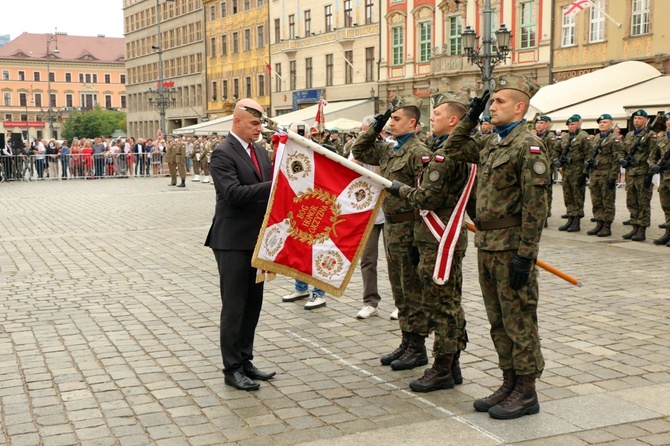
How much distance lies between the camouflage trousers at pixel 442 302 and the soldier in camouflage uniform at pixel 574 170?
32.5 feet

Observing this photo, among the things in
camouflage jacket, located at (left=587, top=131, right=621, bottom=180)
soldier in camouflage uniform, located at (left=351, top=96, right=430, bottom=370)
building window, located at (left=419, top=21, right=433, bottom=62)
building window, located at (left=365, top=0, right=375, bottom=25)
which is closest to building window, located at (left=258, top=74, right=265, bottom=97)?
building window, located at (left=365, top=0, right=375, bottom=25)

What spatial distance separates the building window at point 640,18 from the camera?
30859 millimetres

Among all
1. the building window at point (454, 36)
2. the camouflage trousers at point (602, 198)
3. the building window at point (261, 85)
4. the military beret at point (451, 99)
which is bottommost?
the camouflage trousers at point (602, 198)

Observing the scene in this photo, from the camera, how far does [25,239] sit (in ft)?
47.1

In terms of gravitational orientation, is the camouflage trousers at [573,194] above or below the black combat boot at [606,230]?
above

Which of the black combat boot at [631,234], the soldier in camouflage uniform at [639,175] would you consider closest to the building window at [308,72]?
the soldier in camouflage uniform at [639,175]

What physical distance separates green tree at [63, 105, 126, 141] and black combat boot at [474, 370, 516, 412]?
365 feet

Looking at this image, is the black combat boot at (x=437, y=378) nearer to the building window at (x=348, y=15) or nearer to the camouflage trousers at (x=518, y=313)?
the camouflage trousers at (x=518, y=313)

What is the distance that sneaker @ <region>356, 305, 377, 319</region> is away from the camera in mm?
8062

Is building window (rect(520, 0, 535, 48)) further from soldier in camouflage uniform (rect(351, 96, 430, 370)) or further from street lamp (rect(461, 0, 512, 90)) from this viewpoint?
soldier in camouflage uniform (rect(351, 96, 430, 370))

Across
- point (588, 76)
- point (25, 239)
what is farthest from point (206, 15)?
point (25, 239)

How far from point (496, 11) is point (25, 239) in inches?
1145

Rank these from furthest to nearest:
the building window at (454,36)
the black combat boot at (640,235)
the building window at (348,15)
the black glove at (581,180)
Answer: the building window at (348,15), the building window at (454,36), the black glove at (581,180), the black combat boot at (640,235)

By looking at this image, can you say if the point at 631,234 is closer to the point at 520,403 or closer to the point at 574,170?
the point at 574,170
